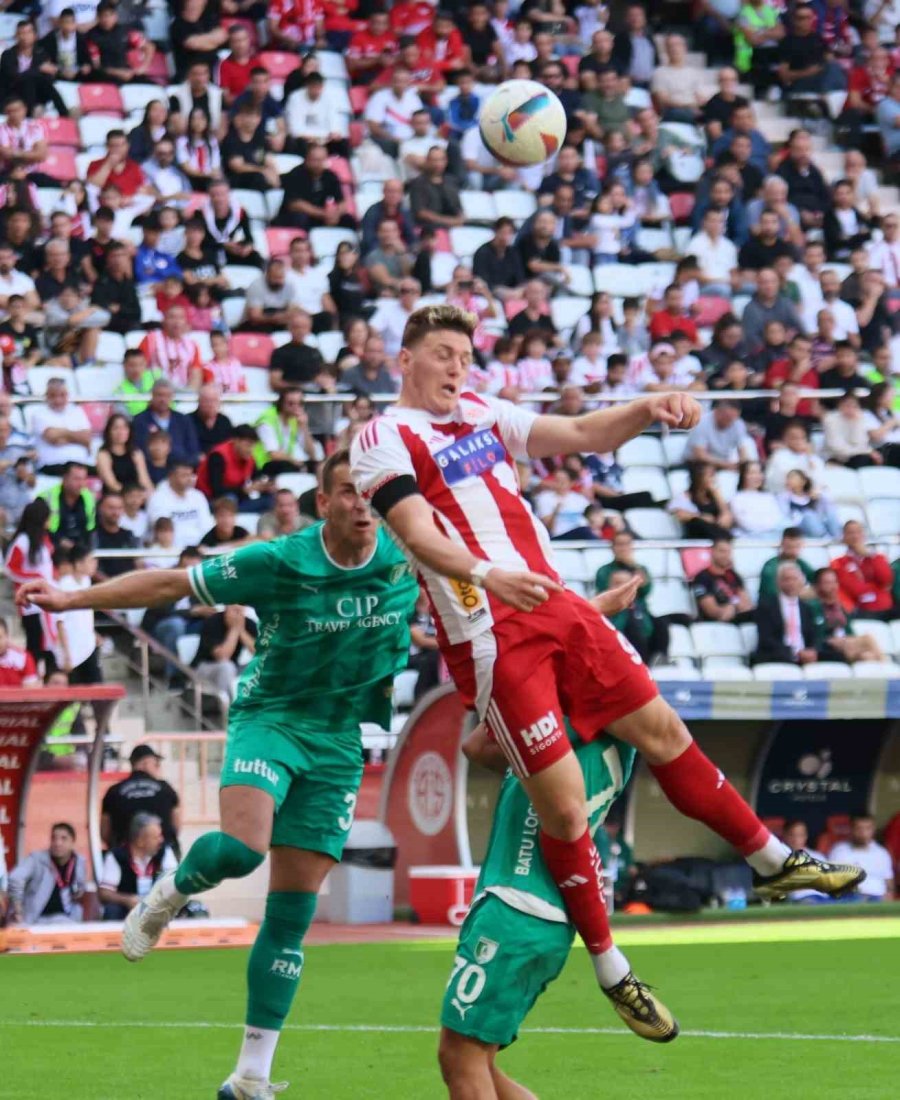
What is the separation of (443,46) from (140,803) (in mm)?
10521

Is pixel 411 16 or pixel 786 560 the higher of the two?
pixel 411 16

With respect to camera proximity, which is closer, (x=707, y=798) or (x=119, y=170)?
(x=707, y=798)

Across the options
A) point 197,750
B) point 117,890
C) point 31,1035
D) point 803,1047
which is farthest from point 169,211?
point 803,1047

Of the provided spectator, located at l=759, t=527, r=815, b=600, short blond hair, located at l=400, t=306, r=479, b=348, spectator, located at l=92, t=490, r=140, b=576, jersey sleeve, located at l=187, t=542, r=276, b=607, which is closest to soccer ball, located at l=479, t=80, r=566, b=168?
jersey sleeve, located at l=187, t=542, r=276, b=607

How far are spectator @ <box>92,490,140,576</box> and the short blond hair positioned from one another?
10.4 m

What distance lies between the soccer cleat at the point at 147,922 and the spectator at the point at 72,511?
8868mm

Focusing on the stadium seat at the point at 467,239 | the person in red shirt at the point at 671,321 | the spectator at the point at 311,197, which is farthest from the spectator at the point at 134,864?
the stadium seat at the point at 467,239

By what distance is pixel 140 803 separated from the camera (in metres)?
15.3

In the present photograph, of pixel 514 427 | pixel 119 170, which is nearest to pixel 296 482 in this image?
pixel 119 170

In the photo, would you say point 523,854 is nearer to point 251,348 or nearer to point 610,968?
point 610,968

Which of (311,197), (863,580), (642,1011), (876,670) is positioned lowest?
(876,670)

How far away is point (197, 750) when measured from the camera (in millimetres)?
16516

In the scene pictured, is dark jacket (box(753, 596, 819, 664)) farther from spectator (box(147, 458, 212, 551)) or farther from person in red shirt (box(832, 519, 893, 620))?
spectator (box(147, 458, 212, 551))

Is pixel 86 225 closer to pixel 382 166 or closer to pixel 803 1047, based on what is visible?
pixel 382 166
